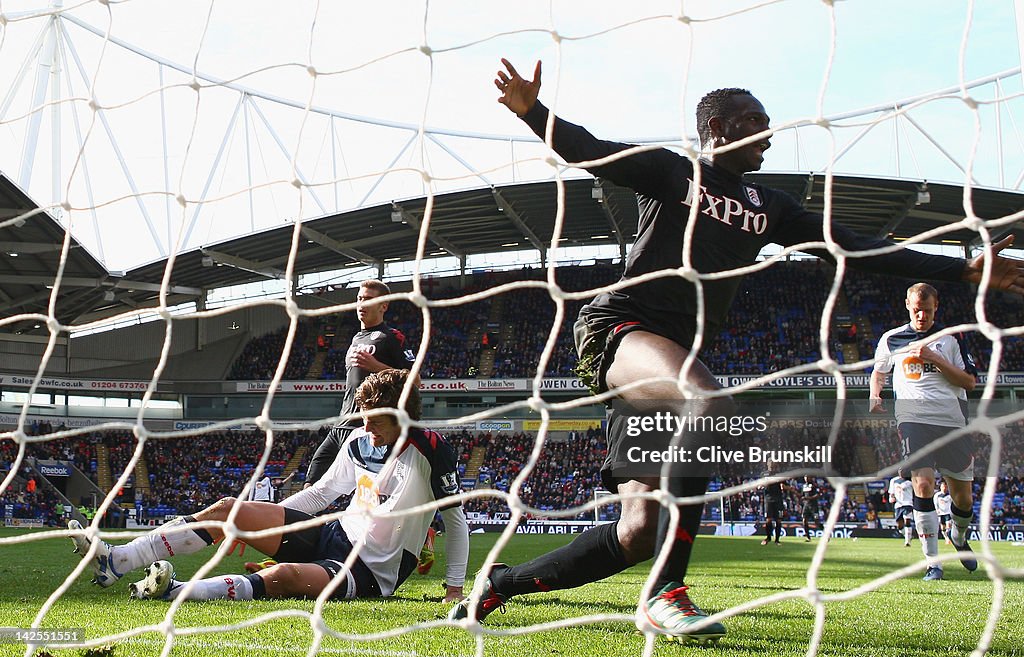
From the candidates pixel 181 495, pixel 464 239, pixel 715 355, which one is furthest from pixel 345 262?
pixel 715 355

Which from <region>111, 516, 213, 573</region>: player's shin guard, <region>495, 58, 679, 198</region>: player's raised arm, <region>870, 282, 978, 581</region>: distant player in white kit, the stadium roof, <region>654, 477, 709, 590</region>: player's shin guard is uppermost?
the stadium roof

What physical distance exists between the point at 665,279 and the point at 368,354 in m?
2.20

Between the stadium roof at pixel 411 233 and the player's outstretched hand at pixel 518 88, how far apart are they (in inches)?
744

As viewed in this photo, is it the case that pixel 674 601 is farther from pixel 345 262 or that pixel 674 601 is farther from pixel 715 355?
pixel 345 262

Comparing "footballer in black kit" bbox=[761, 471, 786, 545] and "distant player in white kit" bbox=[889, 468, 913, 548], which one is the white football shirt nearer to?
"distant player in white kit" bbox=[889, 468, 913, 548]

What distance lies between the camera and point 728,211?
9.48ft

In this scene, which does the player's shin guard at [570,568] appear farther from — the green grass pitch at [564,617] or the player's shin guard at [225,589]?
the player's shin guard at [225,589]

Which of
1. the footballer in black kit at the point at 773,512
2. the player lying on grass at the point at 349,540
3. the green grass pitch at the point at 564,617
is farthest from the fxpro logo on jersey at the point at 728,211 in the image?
the footballer in black kit at the point at 773,512

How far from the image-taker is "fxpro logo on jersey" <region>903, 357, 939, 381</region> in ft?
17.3

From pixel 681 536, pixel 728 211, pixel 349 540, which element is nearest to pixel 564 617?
pixel 349 540

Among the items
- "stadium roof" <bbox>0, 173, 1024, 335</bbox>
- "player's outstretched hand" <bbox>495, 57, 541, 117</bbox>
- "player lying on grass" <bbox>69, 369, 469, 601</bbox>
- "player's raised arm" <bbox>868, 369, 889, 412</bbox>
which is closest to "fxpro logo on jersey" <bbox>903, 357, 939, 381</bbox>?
"player's raised arm" <bbox>868, 369, 889, 412</bbox>

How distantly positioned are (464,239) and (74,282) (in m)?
11.7

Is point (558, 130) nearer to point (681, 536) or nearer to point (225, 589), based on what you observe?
point (681, 536)

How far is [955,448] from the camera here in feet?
16.4
